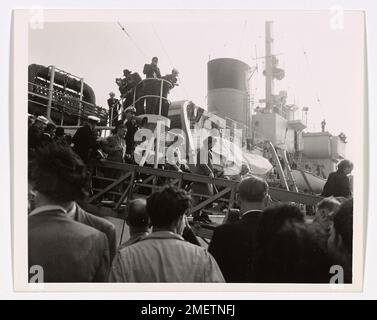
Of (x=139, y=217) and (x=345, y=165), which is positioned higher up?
(x=345, y=165)

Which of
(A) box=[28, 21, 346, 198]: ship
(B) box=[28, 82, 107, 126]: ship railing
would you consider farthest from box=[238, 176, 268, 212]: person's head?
(B) box=[28, 82, 107, 126]: ship railing

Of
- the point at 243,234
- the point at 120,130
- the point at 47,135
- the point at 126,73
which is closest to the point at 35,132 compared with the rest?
the point at 47,135

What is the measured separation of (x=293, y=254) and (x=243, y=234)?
215 mm

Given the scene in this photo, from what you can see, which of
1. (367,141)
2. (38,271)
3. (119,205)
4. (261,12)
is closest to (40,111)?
(119,205)

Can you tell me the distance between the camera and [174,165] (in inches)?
90.3

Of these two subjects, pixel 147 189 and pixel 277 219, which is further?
pixel 147 189

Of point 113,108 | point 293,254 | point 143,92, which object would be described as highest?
point 143,92

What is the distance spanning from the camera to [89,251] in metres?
1.55

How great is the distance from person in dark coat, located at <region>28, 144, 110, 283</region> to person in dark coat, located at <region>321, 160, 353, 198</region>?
47.0 inches

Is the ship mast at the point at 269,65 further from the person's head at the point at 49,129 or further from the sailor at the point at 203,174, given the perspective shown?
the person's head at the point at 49,129

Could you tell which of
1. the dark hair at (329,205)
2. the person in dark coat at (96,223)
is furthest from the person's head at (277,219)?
the person in dark coat at (96,223)

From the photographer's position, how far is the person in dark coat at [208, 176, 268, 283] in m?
1.50

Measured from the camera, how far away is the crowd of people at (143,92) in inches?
91.7

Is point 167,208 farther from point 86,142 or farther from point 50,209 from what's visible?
point 86,142
